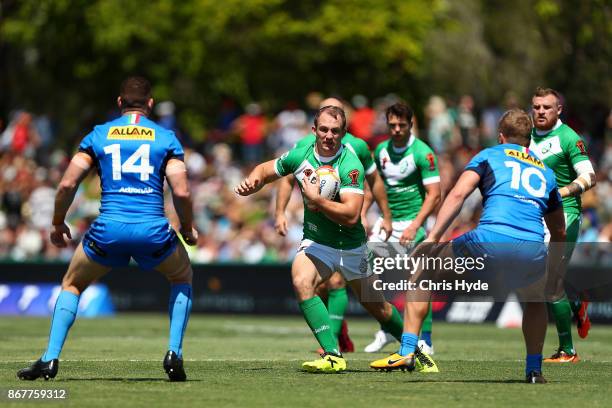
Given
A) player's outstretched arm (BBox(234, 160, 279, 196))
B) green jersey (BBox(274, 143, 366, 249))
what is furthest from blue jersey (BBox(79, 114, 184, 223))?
green jersey (BBox(274, 143, 366, 249))

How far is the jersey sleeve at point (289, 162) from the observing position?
12477mm

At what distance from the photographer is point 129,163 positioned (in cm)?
1073

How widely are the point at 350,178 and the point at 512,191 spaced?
1.84m

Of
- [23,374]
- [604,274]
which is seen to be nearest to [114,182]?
[23,374]

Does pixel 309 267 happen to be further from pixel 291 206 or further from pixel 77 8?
pixel 77 8

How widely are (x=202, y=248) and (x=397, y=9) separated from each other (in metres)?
11.6

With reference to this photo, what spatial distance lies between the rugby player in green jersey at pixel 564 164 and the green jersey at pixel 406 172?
1.42 m

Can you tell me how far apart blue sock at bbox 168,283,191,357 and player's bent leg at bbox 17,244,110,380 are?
0.60 m

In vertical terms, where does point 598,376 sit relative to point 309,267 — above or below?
below

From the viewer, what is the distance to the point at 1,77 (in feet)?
125

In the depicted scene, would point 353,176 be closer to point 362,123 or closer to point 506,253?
point 506,253

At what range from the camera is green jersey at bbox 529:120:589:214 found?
46.5 feet

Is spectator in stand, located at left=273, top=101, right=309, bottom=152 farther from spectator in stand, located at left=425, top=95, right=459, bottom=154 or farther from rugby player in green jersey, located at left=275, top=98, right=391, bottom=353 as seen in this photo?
rugby player in green jersey, located at left=275, top=98, right=391, bottom=353

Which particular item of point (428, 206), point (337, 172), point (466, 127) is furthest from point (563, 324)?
point (466, 127)
